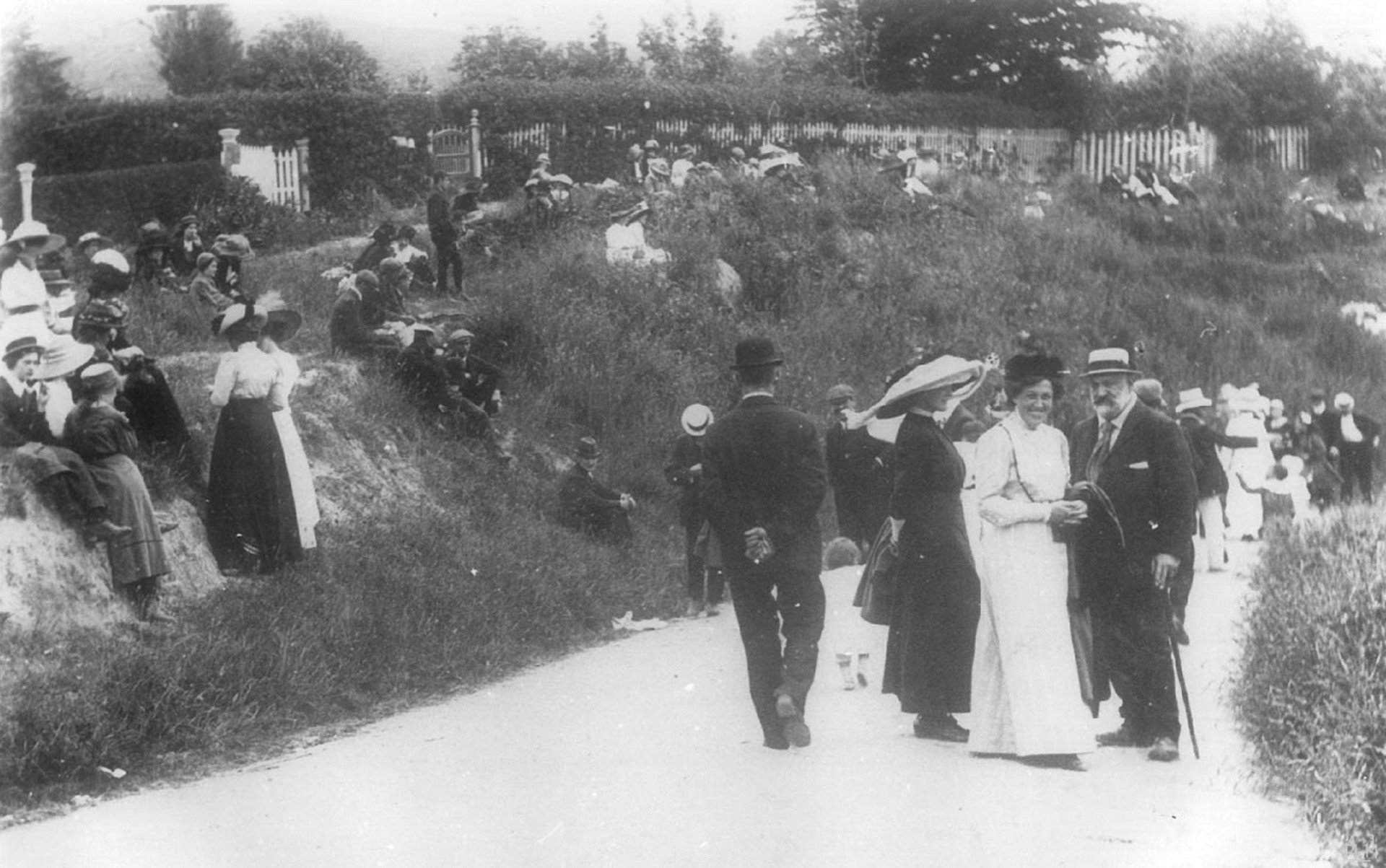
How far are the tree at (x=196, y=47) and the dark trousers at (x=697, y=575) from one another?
4.67 metres

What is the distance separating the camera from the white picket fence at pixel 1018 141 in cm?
1427

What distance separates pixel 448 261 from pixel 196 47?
404cm

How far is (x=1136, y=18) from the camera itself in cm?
1238

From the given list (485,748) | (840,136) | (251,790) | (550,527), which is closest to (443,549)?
(550,527)

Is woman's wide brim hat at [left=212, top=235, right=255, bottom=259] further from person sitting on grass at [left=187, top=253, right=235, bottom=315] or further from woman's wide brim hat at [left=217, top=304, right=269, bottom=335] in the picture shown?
woman's wide brim hat at [left=217, top=304, right=269, bottom=335]

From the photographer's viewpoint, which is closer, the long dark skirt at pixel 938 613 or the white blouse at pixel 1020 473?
the white blouse at pixel 1020 473

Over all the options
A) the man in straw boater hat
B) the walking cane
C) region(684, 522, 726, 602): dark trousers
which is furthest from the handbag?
region(684, 522, 726, 602): dark trousers

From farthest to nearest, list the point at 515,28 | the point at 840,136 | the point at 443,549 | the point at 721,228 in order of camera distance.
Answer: the point at 840,136 < the point at 721,228 < the point at 515,28 < the point at 443,549

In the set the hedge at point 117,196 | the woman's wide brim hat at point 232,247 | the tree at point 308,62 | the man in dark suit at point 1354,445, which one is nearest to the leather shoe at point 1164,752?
the man in dark suit at point 1354,445

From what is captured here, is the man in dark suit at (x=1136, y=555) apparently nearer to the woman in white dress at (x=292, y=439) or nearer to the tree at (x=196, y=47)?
the woman in white dress at (x=292, y=439)

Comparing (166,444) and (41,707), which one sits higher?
(166,444)

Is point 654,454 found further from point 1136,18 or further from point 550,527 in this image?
point 1136,18

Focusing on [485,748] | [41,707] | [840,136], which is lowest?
[485,748]

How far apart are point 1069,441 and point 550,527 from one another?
14.5 feet
